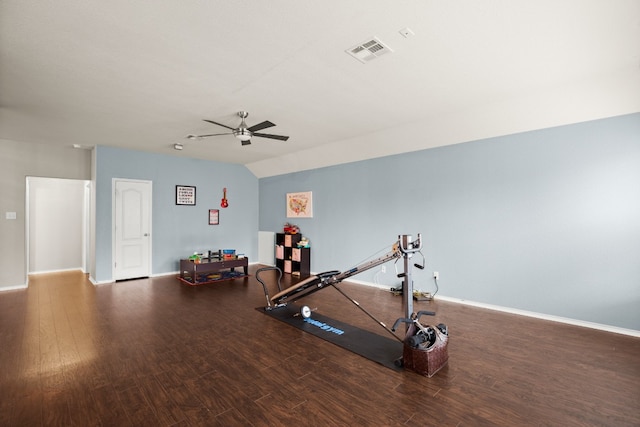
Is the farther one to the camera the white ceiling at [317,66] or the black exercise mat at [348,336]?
the black exercise mat at [348,336]

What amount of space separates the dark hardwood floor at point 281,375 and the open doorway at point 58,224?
12.1 feet

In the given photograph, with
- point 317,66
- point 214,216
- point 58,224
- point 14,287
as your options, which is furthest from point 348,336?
point 58,224

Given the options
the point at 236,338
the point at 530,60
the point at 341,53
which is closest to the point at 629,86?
the point at 530,60

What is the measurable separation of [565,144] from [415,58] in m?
2.65

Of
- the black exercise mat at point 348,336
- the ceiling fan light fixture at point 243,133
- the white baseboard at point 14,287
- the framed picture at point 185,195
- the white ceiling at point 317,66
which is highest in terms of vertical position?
the white ceiling at point 317,66

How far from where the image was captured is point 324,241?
6781mm

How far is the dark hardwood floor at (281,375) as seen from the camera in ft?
6.70

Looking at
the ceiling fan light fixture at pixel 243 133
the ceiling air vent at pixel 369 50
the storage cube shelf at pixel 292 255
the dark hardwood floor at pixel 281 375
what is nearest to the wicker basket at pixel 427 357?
the dark hardwood floor at pixel 281 375

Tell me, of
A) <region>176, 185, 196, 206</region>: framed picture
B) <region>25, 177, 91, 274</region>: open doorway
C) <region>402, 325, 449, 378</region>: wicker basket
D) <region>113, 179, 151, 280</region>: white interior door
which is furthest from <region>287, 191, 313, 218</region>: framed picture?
<region>25, 177, 91, 274</region>: open doorway

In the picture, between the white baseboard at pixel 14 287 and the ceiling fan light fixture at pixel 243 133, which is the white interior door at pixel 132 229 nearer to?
the white baseboard at pixel 14 287

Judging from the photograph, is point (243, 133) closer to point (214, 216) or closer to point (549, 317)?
point (214, 216)

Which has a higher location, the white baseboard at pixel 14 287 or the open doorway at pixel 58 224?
the open doorway at pixel 58 224

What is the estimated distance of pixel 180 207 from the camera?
7.17m

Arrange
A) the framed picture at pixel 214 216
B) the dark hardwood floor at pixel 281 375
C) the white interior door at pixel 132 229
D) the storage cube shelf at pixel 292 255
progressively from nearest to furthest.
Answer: the dark hardwood floor at pixel 281 375
the white interior door at pixel 132 229
the storage cube shelf at pixel 292 255
the framed picture at pixel 214 216
